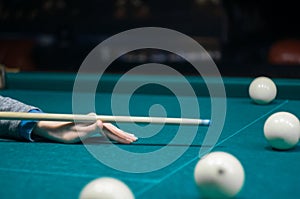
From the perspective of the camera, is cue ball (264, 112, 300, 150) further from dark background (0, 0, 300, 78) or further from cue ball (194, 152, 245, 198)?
dark background (0, 0, 300, 78)

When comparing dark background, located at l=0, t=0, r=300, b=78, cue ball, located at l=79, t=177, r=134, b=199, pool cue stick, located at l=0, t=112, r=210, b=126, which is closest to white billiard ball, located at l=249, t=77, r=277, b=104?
pool cue stick, located at l=0, t=112, r=210, b=126

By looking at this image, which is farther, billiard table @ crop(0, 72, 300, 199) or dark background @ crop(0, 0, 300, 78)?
dark background @ crop(0, 0, 300, 78)

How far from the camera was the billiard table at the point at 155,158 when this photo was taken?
1.58m

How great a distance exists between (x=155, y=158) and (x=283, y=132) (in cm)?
47

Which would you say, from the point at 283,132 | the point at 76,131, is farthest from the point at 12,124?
the point at 283,132

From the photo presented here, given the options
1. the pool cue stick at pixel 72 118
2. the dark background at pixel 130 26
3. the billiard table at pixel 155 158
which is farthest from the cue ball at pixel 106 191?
the dark background at pixel 130 26

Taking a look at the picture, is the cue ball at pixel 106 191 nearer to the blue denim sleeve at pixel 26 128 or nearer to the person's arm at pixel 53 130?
the person's arm at pixel 53 130

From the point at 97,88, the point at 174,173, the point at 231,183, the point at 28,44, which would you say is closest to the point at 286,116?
the point at 174,173

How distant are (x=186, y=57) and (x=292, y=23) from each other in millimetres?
1548

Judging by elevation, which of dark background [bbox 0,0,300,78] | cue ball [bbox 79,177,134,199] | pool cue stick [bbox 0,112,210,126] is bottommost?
dark background [bbox 0,0,300,78]

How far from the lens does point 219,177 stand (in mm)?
1429

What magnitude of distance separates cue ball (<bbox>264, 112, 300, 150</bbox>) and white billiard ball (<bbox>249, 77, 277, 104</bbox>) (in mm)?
1067

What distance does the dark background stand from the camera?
Result: 7297 mm

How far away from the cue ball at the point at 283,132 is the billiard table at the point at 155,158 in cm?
4
